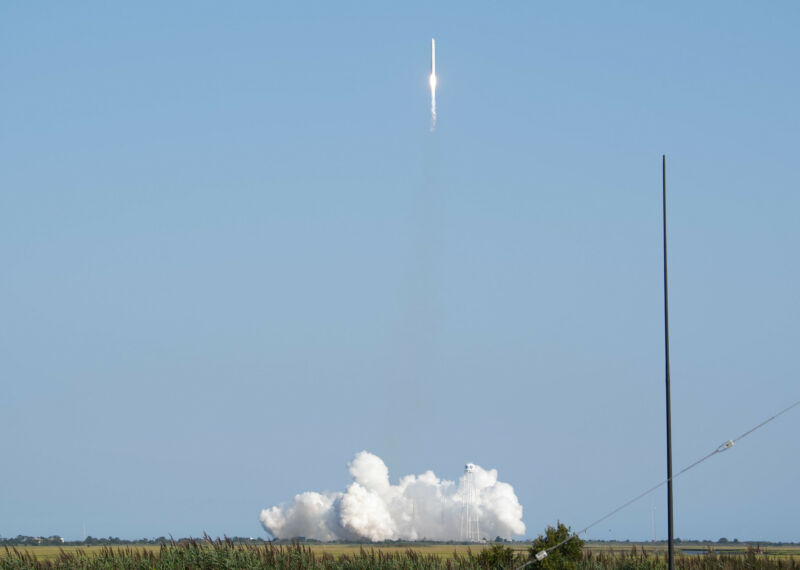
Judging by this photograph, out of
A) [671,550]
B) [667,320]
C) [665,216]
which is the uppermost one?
[665,216]

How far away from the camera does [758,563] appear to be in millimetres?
75062

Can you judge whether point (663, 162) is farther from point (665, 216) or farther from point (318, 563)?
point (318, 563)

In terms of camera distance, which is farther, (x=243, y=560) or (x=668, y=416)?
(x=243, y=560)

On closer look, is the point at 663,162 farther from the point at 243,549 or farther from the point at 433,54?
the point at 433,54

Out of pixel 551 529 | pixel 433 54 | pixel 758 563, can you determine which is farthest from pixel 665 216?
pixel 433 54

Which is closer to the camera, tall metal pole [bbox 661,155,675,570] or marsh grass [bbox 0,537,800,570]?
tall metal pole [bbox 661,155,675,570]

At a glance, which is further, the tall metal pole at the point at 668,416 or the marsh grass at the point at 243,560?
the marsh grass at the point at 243,560

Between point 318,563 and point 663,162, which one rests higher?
point 663,162

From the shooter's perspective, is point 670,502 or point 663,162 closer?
point 670,502

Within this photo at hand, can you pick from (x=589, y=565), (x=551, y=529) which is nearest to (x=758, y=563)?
(x=589, y=565)

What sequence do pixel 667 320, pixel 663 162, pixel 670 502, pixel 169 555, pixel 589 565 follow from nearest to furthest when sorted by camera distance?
pixel 670 502
pixel 667 320
pixel 663 162
pixel 169 555
pixel 589 565

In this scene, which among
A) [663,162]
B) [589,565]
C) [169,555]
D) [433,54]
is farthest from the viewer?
[433,54]

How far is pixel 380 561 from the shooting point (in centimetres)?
6134

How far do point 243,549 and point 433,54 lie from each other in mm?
49812
